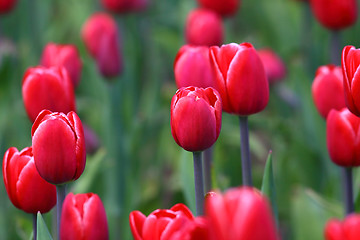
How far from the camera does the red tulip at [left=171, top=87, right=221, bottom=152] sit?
2.69ft

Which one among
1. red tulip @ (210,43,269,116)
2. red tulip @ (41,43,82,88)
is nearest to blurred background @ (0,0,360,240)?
red tulip @ (41,43,82,88)

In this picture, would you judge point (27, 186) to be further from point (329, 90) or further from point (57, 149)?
point (329, 90)

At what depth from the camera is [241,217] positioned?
0.47m

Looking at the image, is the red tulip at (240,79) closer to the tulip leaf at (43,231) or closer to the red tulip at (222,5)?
the tulip leaf at (43,231)

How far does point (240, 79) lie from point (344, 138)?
170mm

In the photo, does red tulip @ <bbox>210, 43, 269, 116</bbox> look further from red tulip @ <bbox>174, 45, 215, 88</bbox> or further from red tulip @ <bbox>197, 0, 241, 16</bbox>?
red tulip @ <bbox>197, 0, 241, 16</bbox>

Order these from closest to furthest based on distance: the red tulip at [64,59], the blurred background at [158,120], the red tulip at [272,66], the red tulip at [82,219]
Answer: the red tulip at [82,219]
the red tulip at [64,59]
the blurred background at [158,120]
the red tulip at [272,66]

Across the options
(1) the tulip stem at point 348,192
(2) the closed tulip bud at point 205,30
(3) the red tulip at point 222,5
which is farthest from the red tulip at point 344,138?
(3) the red tulip at point 222,5

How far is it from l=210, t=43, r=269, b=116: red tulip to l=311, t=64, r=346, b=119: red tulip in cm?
19

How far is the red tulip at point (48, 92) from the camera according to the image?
3.51 feet

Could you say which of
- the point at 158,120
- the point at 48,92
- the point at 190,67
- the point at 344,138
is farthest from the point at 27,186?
the point at 158,120

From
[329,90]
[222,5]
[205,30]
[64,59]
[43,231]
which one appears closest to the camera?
[43,231]

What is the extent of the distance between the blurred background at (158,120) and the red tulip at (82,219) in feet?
1.15

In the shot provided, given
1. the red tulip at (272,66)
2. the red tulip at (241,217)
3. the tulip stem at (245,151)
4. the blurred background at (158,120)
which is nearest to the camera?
the red tulip at (241,217)
